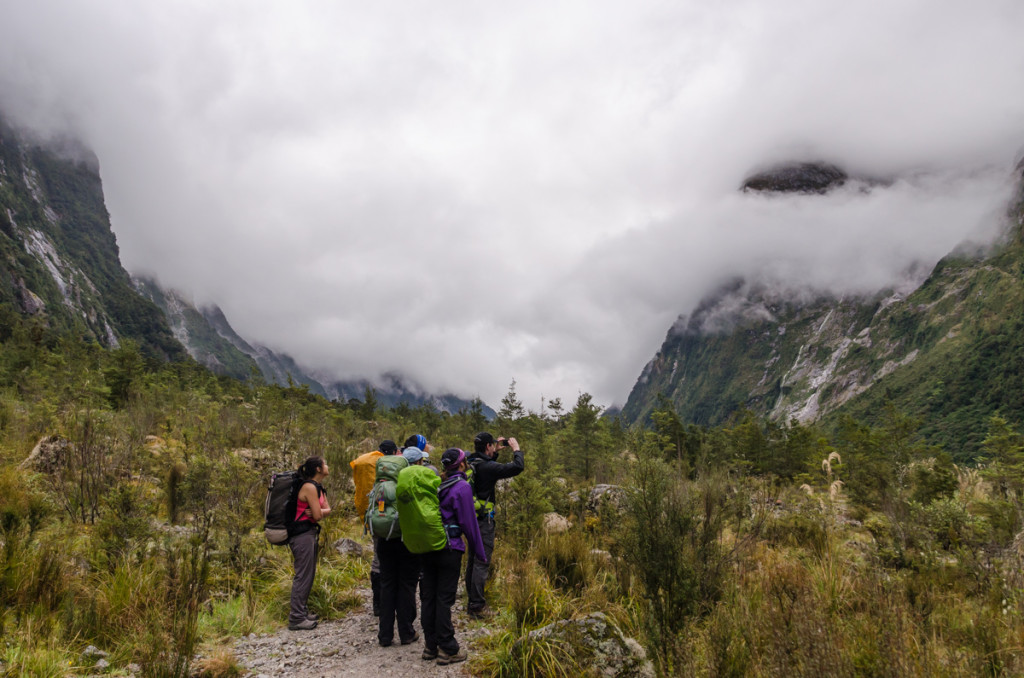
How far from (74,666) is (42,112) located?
770 ft

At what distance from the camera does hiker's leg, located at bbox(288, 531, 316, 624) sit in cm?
582

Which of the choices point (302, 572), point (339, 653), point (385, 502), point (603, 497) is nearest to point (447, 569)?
point (385, 502)

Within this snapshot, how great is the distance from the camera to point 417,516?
15.8 ft

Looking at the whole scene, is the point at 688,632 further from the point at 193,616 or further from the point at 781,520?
the point at 781,520

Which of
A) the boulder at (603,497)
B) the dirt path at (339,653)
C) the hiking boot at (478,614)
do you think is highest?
the boulder at (603,497)

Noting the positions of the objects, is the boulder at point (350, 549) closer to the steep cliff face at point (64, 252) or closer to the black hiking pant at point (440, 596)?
the black hiking pant at point (440, 596)

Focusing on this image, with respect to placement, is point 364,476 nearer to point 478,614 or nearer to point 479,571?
point 479,571

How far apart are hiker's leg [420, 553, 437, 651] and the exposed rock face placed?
1.38 metres

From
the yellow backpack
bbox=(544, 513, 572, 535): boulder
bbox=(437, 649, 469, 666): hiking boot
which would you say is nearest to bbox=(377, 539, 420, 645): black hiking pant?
bbox=(437, 649, 469, 666): hiking boot

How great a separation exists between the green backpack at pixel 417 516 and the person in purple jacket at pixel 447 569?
0.16m

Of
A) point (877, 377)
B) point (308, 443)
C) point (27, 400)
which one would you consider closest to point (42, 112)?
point (27, 400)

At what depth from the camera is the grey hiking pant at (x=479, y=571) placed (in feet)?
19.4

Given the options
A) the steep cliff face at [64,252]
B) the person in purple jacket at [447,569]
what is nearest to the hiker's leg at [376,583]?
the person in purple jacket at [447,569]

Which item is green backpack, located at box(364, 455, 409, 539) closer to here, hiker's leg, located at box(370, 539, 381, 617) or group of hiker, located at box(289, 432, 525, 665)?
group of hiker, located at box(289, 432, 525, 665)
